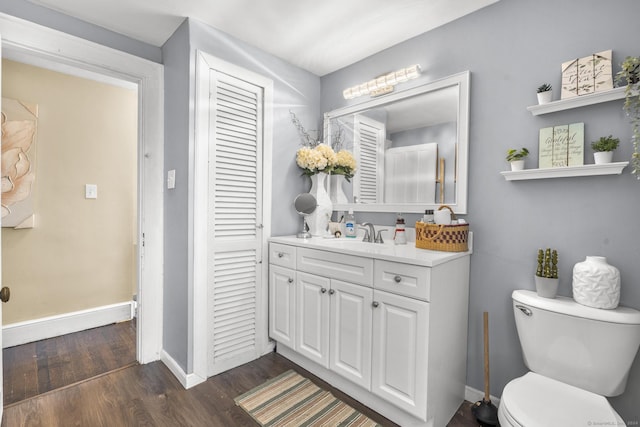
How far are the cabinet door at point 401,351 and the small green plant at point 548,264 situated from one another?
0.60m

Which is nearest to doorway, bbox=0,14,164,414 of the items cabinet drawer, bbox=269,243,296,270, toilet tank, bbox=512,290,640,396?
cabinet drawer, bbox=269,243,296,270

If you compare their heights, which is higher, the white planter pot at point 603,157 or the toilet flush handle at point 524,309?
the white planter pot at point 603,157

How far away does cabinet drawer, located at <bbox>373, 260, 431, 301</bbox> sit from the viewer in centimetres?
149

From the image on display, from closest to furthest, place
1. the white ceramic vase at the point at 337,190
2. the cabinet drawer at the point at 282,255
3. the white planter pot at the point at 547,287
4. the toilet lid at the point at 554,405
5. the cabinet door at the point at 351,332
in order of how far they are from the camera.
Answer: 1. the toilet lid at the point at 554,405
2. the white planter pot at the point at 547,287
3. the cabinet door at the point at 351,332
4. the cabinet drawer at the point at 282,255
5. the white ceramic vase at the point at 337,190

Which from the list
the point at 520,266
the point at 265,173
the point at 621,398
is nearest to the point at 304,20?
the point at 265,173

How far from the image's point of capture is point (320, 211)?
2449 mm

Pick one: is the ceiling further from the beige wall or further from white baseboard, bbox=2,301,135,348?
white baseboard, bbox=2,301,135,348

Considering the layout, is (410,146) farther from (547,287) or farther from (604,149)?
(547,287)

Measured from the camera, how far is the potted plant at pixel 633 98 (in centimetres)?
131

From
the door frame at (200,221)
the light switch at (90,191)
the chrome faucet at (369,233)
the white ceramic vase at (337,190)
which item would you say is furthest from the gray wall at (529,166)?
the light switch at (90,191)

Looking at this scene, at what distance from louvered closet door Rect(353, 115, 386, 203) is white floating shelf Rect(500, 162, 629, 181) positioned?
85 centimetres

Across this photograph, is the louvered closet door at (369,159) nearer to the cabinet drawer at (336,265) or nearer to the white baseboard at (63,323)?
the cabinet drawer at (336,265)

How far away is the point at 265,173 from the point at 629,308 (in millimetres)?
2125

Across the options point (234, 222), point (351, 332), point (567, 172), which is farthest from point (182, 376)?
point (567, 172)
